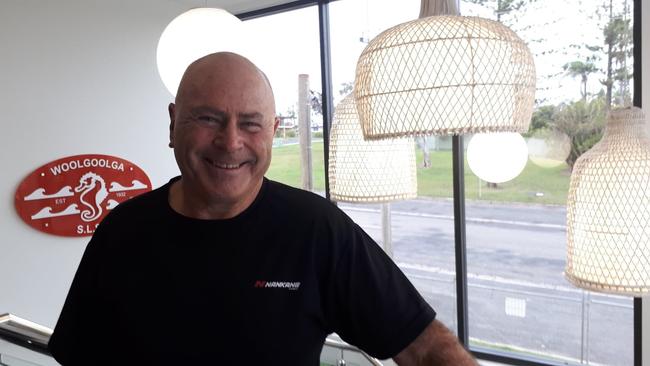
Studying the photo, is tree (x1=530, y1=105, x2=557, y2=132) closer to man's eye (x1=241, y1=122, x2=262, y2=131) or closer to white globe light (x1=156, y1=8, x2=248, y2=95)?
white globe light (x1=156, y1=8, x2=248, y2=95)

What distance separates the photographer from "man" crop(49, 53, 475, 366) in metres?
1.04

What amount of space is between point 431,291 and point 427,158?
3.33 feet

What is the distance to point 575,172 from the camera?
177 cm

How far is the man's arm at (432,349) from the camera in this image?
98 cm

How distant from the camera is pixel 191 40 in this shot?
5.50 ft

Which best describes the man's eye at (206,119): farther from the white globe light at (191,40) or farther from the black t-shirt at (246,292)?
the white globe light at (191,40)

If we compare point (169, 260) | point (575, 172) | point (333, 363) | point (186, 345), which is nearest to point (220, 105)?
point (169, 260)

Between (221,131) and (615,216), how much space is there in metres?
1.25

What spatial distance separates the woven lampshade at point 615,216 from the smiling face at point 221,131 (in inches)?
42.8

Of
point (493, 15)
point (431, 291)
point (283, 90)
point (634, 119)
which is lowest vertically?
point (431, 291)

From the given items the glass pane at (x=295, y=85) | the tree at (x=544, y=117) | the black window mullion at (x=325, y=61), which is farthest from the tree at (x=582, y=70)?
the glass pane at (x=295, y=85)

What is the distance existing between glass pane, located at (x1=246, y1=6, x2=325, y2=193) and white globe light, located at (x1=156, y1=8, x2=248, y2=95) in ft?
7.96

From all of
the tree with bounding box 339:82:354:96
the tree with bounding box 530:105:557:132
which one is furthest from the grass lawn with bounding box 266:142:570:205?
the tree with bounding box 339:82:354:96

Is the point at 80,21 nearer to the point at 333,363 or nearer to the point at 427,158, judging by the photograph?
the point at 427,158
